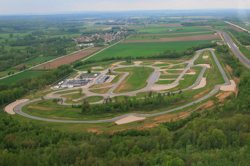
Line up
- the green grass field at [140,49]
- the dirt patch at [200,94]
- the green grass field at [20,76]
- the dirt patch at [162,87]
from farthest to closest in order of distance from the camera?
the green grass field at [140,49]
the green grass field at [20,76]
the dirt patch at [162,87]
the dirt patch at [200,94]

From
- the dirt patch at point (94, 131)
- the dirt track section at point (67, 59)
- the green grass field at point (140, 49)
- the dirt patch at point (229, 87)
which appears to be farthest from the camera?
the green grass field at point (140, 49)

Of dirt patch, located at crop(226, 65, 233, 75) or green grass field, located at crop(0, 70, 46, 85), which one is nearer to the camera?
dirt patch, located at crop(226, 65, 233, 75)

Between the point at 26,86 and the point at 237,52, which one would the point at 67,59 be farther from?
the point at 237,52

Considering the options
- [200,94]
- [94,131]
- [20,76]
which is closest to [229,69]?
[200,94]

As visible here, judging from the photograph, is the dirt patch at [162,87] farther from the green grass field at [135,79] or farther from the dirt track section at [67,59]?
the dirt track section at [67,59]

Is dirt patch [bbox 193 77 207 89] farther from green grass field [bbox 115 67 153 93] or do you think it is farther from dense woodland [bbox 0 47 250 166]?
dense woodland [bbox 0 47 250 166]

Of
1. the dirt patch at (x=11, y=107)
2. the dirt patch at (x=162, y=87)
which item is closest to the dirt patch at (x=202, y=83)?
the dirt patch at (x=162, y=87)

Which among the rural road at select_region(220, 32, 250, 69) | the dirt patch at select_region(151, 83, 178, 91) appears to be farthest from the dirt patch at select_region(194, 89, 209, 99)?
the rural road at select_region(220, 32, 250, 69)
